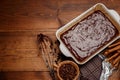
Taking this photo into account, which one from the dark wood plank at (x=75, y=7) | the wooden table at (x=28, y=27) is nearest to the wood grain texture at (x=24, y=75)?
the wooden table at (x=28, y=27)

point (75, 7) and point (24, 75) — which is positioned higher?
point (75, 7)

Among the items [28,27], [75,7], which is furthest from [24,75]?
[75,7]

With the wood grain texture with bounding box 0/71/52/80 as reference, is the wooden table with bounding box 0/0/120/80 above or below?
above

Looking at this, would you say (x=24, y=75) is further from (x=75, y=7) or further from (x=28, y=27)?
(x=75, y=7)

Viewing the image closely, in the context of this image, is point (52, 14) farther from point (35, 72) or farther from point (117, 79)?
point (117, 79)

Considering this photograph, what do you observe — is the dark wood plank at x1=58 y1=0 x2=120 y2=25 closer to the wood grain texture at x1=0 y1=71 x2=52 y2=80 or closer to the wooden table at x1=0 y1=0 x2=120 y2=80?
the wooden table at x1=0 y1=0 x2=120 y2=80

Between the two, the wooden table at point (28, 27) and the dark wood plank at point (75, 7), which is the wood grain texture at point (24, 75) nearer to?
the wooden table at point (28, 27)

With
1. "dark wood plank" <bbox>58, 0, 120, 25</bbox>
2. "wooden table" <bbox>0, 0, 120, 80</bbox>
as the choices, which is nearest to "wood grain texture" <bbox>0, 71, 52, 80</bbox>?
"wooden table" <bbox>0, 0, 120, 80</bbox>

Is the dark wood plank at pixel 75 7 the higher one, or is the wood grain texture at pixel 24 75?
the dark wood plank at pixel 75 7
